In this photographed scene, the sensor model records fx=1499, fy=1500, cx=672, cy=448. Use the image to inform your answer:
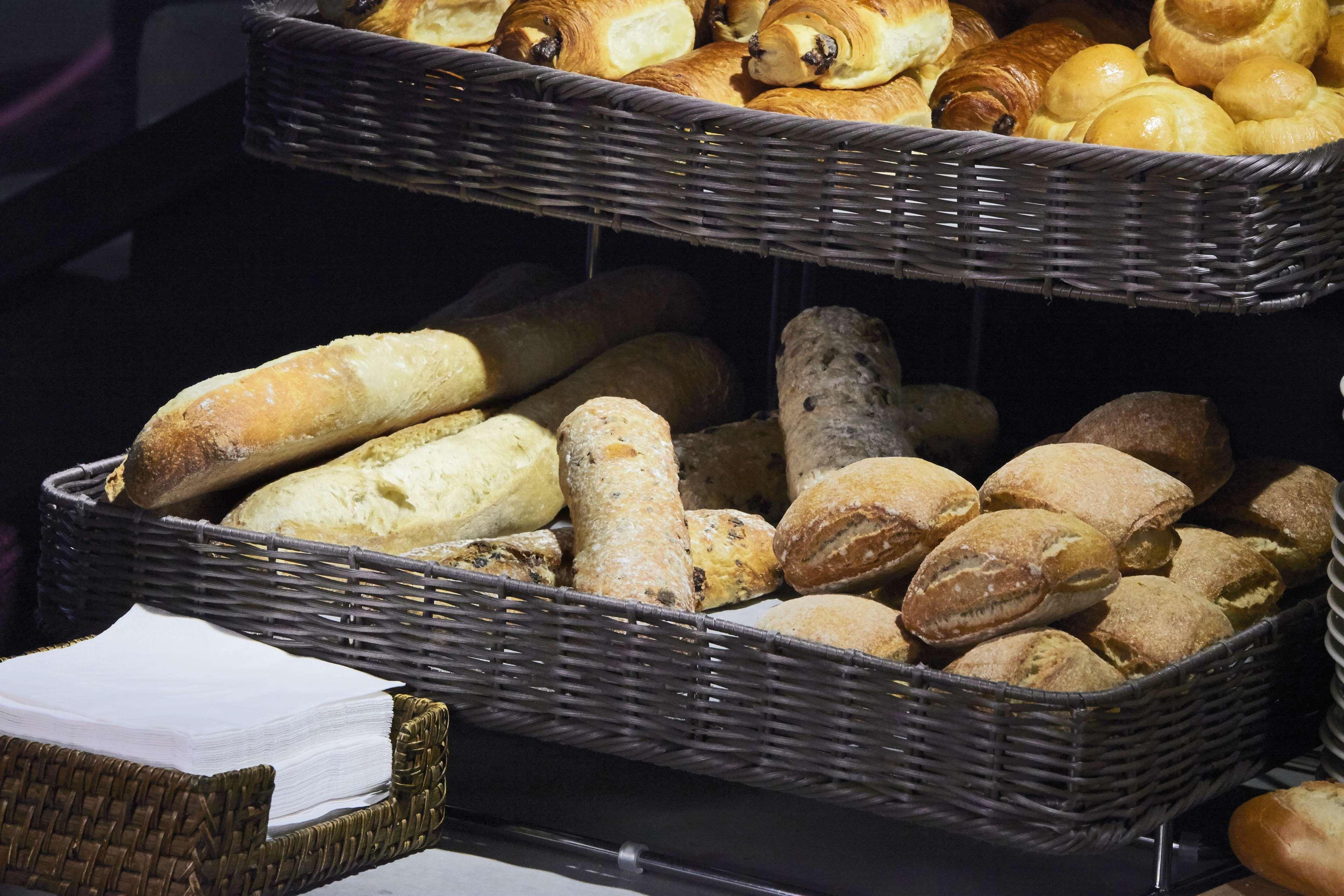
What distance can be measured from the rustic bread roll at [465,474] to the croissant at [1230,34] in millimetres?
697

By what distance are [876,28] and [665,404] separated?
548 millimetres

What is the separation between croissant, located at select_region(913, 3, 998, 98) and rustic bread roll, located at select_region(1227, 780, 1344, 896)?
2.37 ft

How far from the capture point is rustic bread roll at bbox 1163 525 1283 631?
1354 mm

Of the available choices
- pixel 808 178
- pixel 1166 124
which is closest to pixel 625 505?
pixel 808 178

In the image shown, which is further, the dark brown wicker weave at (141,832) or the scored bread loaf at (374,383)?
the scored bread loaf at (374,383)

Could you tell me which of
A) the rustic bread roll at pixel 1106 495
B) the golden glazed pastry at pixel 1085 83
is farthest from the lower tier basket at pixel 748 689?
the golden glazed pastry at pixel 1085 83

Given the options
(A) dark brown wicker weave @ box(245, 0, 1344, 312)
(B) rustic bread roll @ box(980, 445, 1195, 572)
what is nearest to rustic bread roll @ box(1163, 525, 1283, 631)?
(B) rustic bread roll @ box(980, 445, 1195, 572)

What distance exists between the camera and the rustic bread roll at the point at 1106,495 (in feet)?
4.22

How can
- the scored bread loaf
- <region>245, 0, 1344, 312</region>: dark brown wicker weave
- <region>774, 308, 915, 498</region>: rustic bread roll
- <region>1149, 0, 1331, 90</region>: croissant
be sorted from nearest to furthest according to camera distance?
<region>245, 0, 1344, 312</region>: dark brown wicker weave → <region>1149, 0, 1331, 90</region>: croissant → the scored bread loaf → <region>774, 308, 915, 498</region>: rustic bread roll

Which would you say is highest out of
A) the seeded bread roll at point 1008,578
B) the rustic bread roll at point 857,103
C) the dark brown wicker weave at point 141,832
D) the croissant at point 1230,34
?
the croissant at point 1230,34

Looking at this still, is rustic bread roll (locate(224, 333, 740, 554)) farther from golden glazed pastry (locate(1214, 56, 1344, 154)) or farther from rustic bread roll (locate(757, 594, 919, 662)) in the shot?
golden glazed pastry (locate(1214, 56, 1344, 154))

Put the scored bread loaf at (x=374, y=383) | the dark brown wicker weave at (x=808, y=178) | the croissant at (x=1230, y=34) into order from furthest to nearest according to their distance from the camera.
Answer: the scored bread loaf at (x=374, y=383)
the croissant at (x=1230, y=34)
the dark brown wicker weave at (x=808, y=178)

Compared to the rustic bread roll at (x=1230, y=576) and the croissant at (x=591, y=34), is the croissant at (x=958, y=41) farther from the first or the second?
the rustic bread roll at (x=1230, y=576)

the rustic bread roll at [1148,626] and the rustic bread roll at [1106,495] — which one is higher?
the rustic bread roll at [1106,495]
